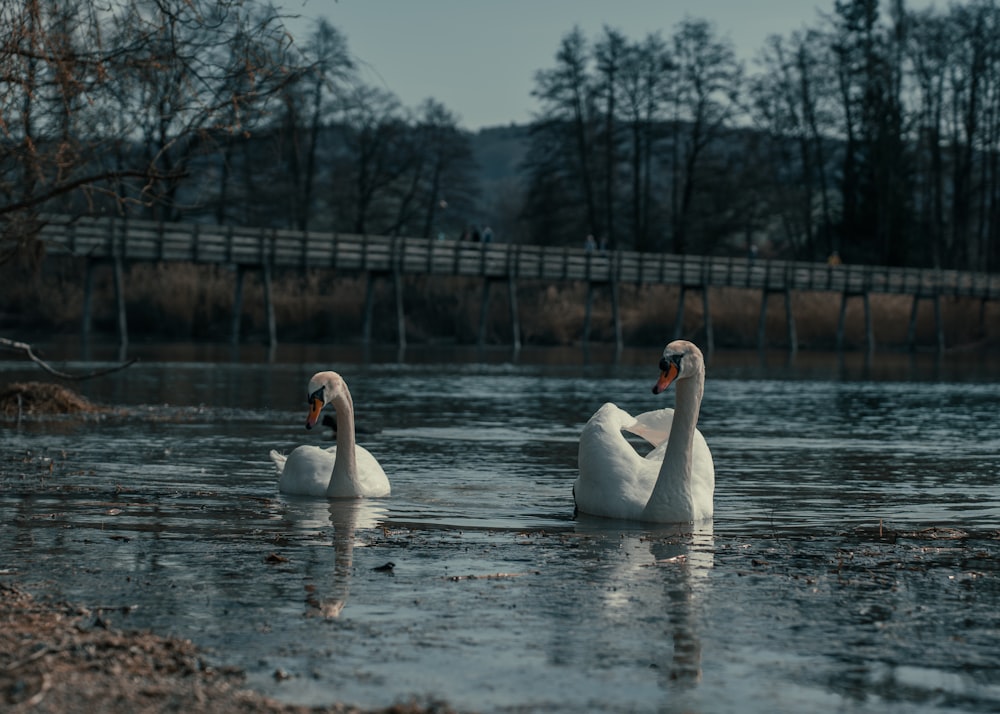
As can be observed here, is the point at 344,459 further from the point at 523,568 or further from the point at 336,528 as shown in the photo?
the point at 523,568

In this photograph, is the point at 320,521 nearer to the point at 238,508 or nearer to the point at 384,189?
the point at 238,508

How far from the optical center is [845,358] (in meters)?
56.0

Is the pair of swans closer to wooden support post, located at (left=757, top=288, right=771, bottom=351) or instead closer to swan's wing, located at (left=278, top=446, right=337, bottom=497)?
swan's wing, located at (left=278, top=446, right=337, bottom=497)

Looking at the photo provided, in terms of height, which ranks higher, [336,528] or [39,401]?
[336,528]

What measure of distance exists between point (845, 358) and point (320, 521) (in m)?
46.5

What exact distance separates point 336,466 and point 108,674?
665 cm

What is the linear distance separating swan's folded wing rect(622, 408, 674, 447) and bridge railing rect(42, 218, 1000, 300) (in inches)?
1179

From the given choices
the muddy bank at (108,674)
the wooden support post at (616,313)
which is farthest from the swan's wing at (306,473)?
the wooden support post at (616,313)

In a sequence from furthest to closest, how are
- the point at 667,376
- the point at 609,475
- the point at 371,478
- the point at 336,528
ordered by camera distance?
the point at 371,478 → the point at 609,475 → the point at 667,376 → the point at 336,528

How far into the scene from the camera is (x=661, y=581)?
893 centimetres

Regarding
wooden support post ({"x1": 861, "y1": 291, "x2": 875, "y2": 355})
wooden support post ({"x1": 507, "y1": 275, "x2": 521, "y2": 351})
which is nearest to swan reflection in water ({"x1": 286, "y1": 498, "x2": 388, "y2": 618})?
wooden support post ({"x1": 507, "y1": 275, "x2": 521, "y2": 351})

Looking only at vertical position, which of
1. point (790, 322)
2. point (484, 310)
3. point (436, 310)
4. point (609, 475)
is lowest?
point (790, 322)

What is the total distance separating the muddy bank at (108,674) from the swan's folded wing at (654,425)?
639 centimetres

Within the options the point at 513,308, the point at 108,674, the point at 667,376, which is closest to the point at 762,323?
the point at 513,308
